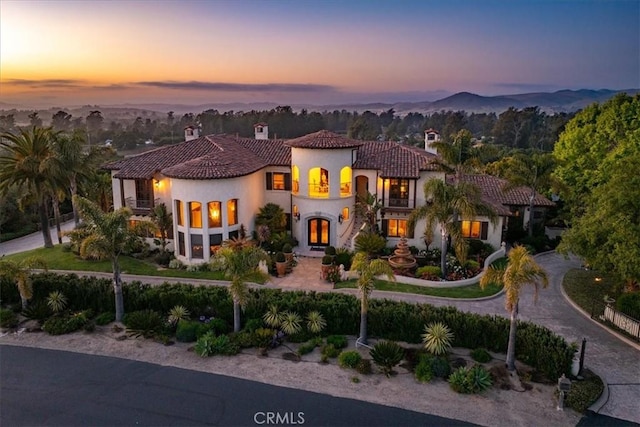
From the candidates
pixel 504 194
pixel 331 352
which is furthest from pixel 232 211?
pixel 504 194

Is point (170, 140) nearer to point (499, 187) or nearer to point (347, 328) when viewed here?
point (499, 187)

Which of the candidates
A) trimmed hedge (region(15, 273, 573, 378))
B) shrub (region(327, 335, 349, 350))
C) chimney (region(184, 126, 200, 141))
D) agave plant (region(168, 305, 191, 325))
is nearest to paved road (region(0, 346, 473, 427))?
agave plant (region(168, 305, 191, 325))

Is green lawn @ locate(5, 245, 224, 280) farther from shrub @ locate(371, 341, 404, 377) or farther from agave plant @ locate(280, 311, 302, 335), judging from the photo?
shrub @ locate(371, 341, 404, 377)

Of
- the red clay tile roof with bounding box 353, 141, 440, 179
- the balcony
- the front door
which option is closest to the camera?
the red clay tile roof with bounding box 353, 141, 440, 179

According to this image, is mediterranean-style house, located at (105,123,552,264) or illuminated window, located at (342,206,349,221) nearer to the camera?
mediterranean-style house, located at (105,123,552,264)

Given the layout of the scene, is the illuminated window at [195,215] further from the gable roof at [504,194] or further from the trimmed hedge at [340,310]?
the gable roof at [504,194]

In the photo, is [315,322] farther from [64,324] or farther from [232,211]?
[232,211]

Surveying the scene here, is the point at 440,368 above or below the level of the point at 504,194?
below
